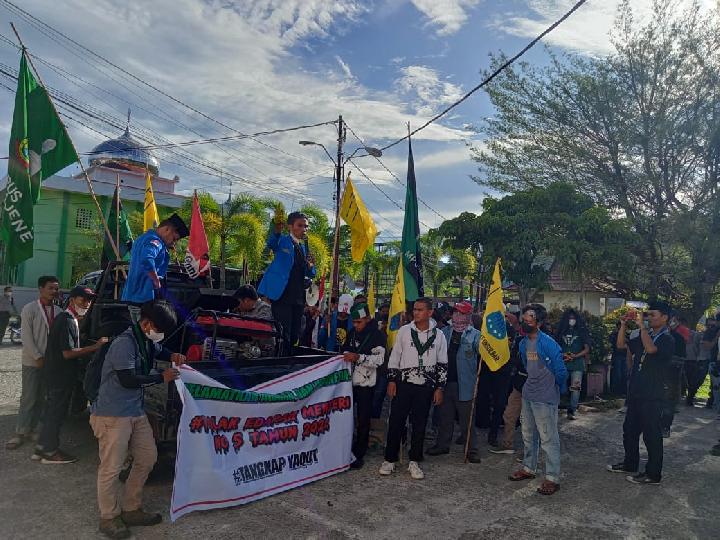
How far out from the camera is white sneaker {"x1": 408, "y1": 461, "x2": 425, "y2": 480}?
553cm

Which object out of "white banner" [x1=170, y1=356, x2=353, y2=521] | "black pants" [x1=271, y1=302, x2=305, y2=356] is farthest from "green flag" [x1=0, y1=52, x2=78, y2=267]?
"white banner" [x1=170, y1=356, x2=353, y2=521]

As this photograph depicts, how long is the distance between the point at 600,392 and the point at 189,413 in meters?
9.15

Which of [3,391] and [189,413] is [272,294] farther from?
[3,391]

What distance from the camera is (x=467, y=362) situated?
22.0ft

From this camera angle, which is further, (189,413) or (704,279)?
(704,279)

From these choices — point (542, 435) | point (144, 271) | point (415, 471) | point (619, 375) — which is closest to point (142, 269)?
point (144, 271)

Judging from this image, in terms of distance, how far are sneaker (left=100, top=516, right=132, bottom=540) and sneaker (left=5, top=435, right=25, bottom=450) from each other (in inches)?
106

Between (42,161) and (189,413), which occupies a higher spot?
(42,161)

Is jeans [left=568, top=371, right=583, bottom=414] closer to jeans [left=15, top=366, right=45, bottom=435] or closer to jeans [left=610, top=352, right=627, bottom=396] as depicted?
jeans [left=610, top=352, right=627, bottom=396]

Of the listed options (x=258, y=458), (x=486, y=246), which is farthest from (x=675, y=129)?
(x=258, y=458)

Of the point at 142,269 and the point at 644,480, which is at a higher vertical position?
the point at 142,269

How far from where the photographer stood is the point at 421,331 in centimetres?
579

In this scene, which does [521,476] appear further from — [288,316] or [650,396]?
[288,316]

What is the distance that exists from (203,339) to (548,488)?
3791 millimetres
